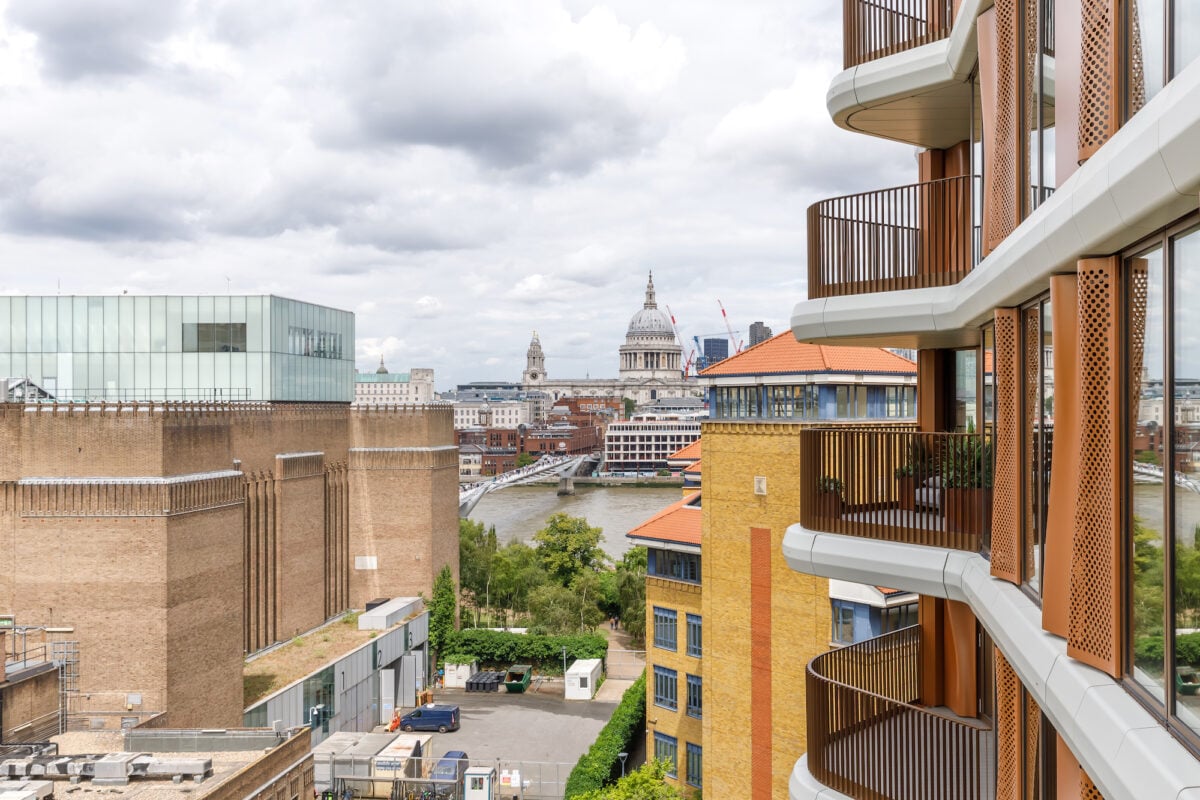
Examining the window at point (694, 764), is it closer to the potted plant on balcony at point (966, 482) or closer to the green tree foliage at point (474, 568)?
the potted plant on balcony at point (966, 482)

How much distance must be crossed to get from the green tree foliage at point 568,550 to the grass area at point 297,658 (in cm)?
1734

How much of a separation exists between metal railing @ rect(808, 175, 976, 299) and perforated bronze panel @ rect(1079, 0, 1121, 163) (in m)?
4.38

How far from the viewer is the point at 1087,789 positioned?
4.58 meters

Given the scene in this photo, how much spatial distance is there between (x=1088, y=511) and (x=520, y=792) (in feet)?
104

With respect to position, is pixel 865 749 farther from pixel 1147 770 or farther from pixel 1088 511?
pixel 1147 770

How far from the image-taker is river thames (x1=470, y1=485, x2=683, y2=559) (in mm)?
99438

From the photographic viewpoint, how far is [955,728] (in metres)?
7.86

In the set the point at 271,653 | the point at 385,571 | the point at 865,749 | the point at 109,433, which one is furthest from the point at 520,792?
the point at 865,749

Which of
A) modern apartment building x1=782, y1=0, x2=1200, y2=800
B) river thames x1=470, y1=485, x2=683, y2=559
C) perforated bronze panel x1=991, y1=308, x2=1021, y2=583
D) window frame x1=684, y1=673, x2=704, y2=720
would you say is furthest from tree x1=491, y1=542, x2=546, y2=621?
perforated bronze panel x1=991, y1=308, x2=1021, y2=583

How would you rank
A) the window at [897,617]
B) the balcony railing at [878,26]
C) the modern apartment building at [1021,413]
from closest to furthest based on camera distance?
the modern apartment building at [1021,413] < the balcony railing at [878,26] < the window at [897,617]

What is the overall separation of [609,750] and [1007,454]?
1117 inches

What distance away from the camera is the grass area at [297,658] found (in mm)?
36750

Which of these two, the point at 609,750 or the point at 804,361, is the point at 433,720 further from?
the point at 804,361

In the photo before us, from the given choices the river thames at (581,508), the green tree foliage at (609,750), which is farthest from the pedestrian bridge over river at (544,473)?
the green tree foliage at (609,750)
